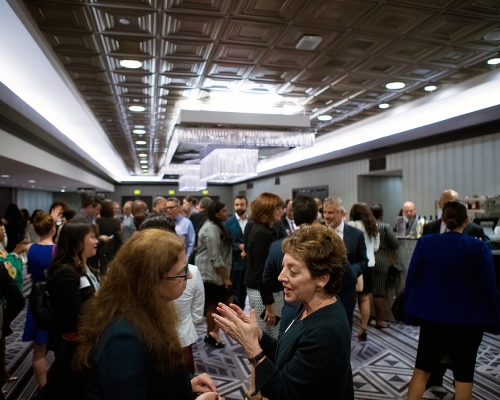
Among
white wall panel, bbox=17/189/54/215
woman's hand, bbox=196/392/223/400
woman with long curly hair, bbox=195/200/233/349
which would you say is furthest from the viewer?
white wall panel, bbox=17/189/54/215

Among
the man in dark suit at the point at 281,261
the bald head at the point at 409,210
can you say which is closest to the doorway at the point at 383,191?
the bald head at the point at 409,210

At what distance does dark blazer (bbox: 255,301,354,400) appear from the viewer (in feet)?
5.53

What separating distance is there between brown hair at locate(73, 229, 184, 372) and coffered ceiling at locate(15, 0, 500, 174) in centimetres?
258

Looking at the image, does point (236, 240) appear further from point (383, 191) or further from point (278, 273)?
point (383, 191)

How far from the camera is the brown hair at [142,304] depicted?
4.75 feet

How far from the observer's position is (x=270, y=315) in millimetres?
3781

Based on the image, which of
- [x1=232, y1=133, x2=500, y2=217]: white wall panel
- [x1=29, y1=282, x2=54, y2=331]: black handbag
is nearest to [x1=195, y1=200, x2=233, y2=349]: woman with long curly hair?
[x1=29, y1=282, x2=54, y2=331]: black handbag

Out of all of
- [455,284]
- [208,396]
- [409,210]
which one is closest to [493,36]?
[455,284]

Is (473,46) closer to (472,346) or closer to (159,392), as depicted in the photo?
(472,346)

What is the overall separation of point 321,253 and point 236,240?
430 centimetres

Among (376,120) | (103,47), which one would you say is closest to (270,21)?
(103,47)

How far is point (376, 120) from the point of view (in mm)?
8703

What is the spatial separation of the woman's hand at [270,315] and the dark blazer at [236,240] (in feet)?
6.75

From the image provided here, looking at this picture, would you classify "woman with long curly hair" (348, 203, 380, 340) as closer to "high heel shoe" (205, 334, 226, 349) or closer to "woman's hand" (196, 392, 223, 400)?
"high heel shoe" (205, 334, 226, 349)
